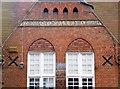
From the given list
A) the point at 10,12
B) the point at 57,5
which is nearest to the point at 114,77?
the point at 57,5

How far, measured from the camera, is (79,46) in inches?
683

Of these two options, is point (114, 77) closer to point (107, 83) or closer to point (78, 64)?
point (107, 83)

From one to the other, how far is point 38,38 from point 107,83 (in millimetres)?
4178

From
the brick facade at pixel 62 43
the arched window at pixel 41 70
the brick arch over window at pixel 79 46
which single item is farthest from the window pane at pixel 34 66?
the brick arch over window at pixel 79 46

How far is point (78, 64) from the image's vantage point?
17.1 meters

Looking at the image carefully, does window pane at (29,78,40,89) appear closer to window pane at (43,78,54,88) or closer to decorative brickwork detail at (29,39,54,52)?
window pane at (43,78,54,88)

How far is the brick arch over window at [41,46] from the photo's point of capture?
1738 centimetres

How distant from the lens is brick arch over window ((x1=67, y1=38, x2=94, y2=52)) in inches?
682

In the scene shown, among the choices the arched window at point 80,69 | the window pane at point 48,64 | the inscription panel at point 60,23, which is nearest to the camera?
the arched window at point 80,69

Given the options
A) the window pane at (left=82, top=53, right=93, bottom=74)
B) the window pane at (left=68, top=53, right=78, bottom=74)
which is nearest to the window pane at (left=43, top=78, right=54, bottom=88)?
the window pane at (left=68, top=53, right=78, bottom=74)

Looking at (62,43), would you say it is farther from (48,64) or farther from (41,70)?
(41,70)

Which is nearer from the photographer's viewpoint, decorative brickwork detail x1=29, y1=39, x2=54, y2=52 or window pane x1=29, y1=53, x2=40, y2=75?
window pane x1=29, y1=53, x2=40, y2=75

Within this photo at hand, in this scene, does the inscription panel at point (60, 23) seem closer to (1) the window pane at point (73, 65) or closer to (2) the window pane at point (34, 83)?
(1) the window pane at point (73, 65)

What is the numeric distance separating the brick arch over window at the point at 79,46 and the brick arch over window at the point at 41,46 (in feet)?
3.11
